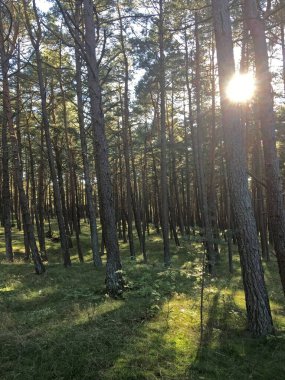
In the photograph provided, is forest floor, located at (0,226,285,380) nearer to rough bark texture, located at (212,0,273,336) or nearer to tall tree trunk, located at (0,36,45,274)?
rough bark texture, located at (212,0,273,336)

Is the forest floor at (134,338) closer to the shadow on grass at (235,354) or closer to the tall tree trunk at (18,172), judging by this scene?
the shadow on grass at (235,354)

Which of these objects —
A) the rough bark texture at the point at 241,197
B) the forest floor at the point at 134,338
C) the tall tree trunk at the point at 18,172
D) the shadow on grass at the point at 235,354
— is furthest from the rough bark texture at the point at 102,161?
the tall tree trunk at the point at 18,172

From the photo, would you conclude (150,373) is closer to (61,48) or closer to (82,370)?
(82,370)

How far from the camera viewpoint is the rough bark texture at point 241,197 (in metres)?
7.38

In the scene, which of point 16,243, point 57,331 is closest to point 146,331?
point 57,331

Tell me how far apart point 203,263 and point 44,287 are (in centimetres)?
619

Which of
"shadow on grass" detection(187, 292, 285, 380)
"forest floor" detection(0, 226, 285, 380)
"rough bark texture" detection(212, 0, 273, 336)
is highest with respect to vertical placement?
"rough bark texture" detection(212, 0, 273, 336)

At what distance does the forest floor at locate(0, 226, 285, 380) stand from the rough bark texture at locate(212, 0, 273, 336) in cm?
53

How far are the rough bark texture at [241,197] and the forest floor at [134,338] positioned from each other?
532 millimetres

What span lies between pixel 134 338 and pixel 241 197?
3.35m

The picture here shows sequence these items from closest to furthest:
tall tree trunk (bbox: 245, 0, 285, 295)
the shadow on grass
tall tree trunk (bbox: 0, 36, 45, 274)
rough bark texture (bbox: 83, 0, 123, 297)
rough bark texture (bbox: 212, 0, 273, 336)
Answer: the shadow on grass < rough bark texture (bbox: 212, 0, 273, 336) < tall tree trunk (bbox: 245, 0, 285, 295) < rough bark texture (bbox: 83, 0, 123, 297) < tall tree trunk (bbox: 0, 36, 45, 274)

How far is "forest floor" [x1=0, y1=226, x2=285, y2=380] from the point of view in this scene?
5.42 m

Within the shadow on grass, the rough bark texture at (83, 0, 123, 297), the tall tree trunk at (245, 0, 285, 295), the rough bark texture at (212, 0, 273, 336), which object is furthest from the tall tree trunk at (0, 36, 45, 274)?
the tall tree trunk at (245, 0, 285, 295)

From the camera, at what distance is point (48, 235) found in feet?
107
